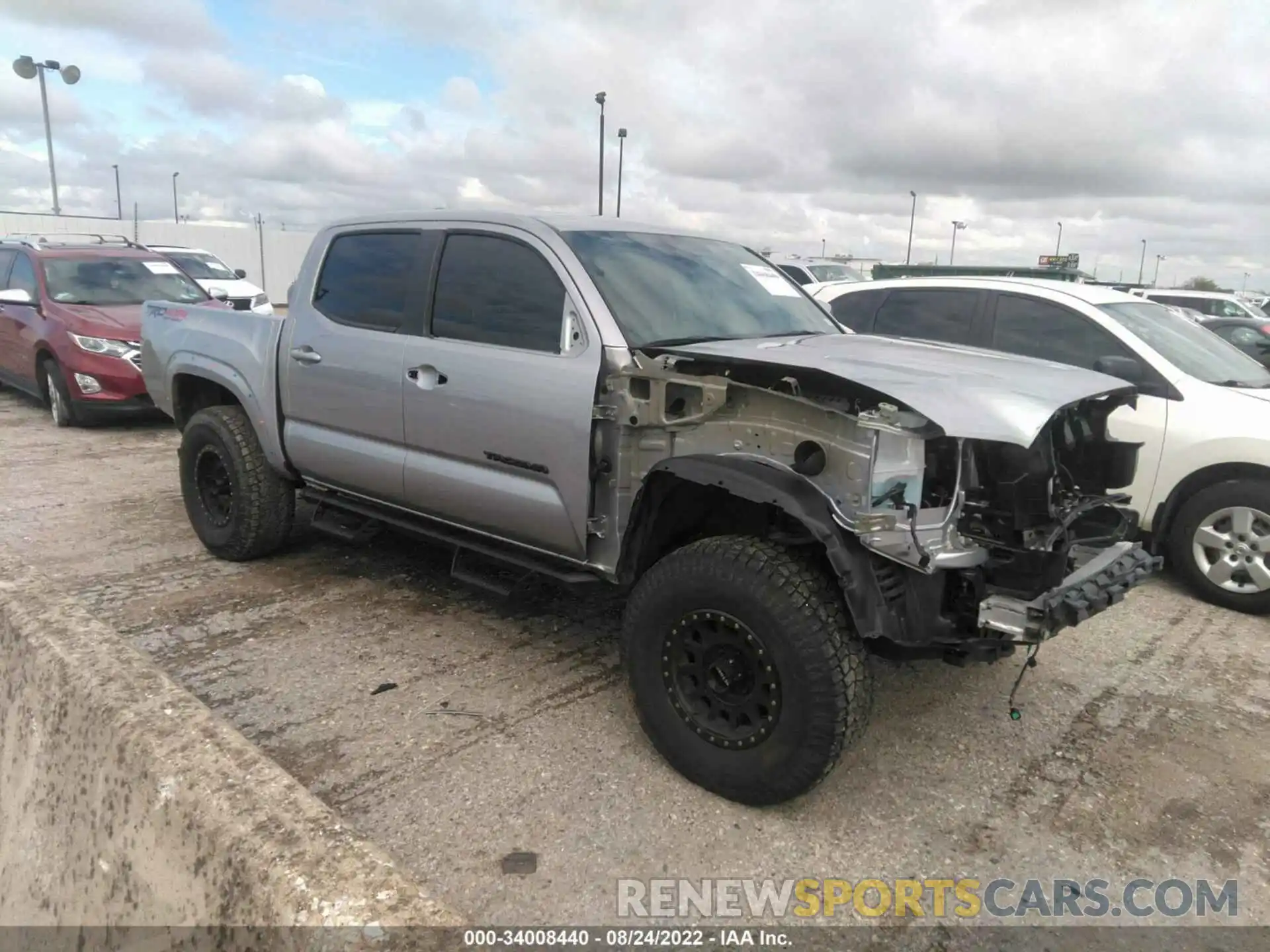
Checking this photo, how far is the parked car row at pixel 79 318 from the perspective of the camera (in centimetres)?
840

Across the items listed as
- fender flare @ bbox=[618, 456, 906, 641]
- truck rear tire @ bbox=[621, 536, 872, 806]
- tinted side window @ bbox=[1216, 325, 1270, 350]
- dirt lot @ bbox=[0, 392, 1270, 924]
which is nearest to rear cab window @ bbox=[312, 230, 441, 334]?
dirt lot @ bbox=[0, 392, 1270, 924]

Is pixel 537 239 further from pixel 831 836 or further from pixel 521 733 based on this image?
pixel 831 836

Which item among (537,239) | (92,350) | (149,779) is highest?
(537,239)

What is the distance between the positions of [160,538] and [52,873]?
9.65 ft

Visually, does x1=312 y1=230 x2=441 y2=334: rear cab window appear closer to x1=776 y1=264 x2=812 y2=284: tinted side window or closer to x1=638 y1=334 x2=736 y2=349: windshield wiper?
x1=638 y1=334 x2=736 y2=349: windshield wiper

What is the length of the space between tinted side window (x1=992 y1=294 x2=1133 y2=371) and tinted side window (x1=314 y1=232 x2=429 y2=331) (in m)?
3.74

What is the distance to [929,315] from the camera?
6.11m

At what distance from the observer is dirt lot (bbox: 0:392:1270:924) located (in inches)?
106

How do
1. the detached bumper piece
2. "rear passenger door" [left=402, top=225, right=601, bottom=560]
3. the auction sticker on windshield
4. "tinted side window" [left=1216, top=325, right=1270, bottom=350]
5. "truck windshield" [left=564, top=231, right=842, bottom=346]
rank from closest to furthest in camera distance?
the detached bumper piece < "rear passenger door" [left=402, top=225, right=601, bottom=560] < "truck windshield" [left=564, top=231, right=842, bottom=346] < the auction sticker on windshield < "tinted side window" [left=1216, top=325, right=1270, bottom=350]

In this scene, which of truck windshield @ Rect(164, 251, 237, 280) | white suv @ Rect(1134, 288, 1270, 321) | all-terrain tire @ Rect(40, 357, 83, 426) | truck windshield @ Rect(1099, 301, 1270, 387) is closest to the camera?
truck windshield @ Rect(1099, 301, 1270, 387)

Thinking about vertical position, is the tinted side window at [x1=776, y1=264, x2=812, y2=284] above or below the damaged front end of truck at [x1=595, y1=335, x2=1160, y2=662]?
above

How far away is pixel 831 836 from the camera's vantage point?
279 centimetres

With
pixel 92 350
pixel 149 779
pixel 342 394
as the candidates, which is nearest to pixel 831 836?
pixel 149 779

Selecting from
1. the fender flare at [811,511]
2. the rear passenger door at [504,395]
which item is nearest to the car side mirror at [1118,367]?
the fender flare at [811,511]
